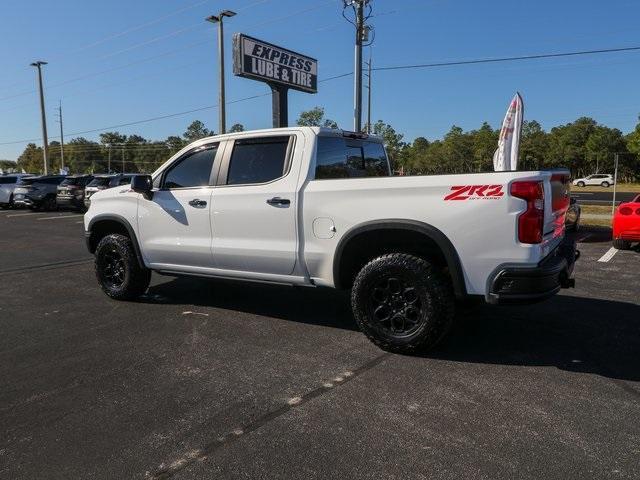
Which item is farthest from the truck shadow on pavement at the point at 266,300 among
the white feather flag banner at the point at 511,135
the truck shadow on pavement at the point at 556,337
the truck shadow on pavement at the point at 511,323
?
the white feather flag banner at the point at 511,135

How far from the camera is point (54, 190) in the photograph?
22984 millimetres

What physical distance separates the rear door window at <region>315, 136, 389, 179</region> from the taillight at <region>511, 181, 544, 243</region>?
73.4 inches

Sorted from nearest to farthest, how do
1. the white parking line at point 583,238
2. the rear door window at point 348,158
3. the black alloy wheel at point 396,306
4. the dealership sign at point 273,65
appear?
the black alloy wheel at point 396,306 < the rear door window at point 348,158 < the white parking line at point 583,238 < the dealership sign at point 273,65

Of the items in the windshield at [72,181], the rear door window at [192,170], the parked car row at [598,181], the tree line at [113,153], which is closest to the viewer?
the rear door window at [192,170]

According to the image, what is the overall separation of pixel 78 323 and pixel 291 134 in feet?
9.57

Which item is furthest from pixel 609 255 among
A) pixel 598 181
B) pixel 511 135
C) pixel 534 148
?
pixel 534 148

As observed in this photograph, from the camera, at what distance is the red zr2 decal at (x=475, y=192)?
3.71 m

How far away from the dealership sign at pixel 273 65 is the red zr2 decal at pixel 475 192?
48.0 ft

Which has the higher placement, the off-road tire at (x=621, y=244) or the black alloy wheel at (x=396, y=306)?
the black alloy wheel at (x=396, y=306)

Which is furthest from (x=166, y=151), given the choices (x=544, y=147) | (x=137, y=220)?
(x=137, y=220)

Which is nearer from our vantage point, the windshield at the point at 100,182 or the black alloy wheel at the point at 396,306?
the black alloy wheel at the point at 396,306

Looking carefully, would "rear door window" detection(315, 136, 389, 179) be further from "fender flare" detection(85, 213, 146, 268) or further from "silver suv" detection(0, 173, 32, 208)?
"silver suv" detection(0, 173, 32, 208)

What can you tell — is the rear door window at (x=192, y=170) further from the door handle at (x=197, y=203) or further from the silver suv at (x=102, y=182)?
the silver suv at (x=102, y=182)

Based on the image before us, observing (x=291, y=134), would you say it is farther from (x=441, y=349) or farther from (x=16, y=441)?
(x=16, y=441)
